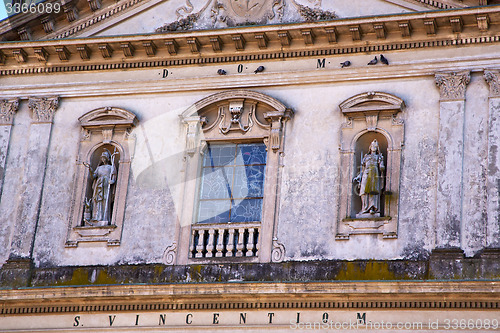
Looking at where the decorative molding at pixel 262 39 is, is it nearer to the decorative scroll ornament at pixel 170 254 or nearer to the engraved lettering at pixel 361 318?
the decorative scroll ornament at pixel 170 254

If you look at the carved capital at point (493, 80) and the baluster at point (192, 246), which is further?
the baluster at point (192, 246)

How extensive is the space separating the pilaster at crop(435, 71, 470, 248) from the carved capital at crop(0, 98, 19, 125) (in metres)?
8.59

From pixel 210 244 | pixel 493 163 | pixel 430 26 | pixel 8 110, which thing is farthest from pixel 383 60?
pixel 8 110

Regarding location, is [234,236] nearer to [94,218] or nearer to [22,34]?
[94,218]

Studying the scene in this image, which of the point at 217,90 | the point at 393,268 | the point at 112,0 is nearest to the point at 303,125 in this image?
the point at 217,90

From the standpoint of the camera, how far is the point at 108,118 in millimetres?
23062

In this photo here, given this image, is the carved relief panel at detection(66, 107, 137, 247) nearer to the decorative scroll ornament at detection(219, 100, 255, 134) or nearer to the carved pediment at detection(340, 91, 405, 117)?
the decorative scroll ornament at detection(219, 100, 255, 134)

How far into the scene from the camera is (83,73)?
23625mm

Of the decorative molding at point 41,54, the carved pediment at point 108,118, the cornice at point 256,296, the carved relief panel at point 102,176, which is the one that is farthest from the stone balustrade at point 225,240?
the decorative molding at point 41,54

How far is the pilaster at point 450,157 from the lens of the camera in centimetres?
2030

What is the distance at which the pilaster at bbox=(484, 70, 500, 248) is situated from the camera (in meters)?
20.1

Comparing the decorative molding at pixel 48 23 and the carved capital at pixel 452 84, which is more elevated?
the decorative molding at pixel 48 23

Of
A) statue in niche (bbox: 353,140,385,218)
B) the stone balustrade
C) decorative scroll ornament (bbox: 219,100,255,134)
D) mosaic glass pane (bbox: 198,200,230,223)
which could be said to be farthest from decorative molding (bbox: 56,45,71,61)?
statue in niche (bbox: 353,140,385,218)

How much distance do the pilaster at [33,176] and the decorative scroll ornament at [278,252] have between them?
15.7 feet
